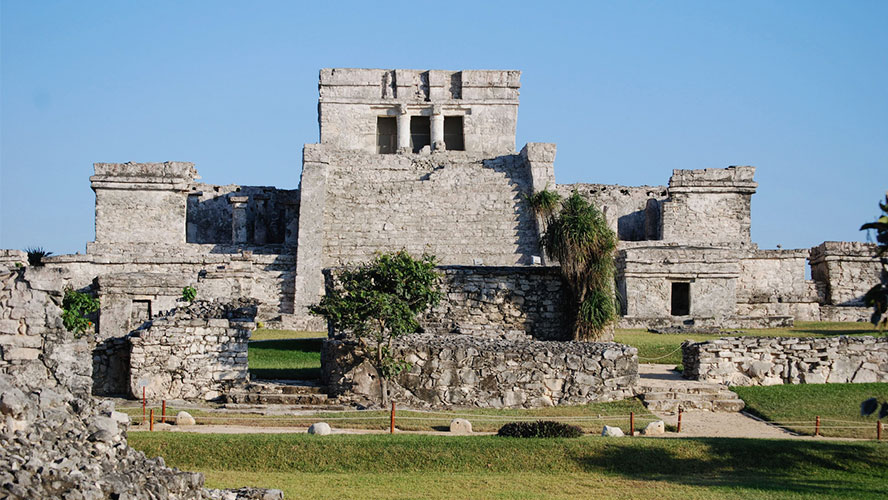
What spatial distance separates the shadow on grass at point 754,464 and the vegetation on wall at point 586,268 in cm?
677

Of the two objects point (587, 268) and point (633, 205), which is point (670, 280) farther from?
point (633, 205)

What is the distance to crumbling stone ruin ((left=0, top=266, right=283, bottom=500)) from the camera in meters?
6.86

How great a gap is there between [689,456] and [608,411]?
3137 mm

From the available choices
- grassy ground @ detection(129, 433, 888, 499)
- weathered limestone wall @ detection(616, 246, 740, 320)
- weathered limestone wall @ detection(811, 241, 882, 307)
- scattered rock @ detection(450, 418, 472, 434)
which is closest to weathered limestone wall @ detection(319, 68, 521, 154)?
weathered limestone wall @ detection(616, 246, 740, 320)

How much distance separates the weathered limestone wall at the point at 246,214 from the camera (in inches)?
1297

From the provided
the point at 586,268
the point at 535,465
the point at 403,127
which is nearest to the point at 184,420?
the point at 535,465

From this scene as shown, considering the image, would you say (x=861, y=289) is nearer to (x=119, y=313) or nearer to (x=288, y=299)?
(x=288, y=299)

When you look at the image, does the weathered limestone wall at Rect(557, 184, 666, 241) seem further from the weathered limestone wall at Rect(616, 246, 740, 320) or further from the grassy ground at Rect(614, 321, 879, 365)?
the grassy ground at Rect(614, 321, 879, 365)

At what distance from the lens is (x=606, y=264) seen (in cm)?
1928

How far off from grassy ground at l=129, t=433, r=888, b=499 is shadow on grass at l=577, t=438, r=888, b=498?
11mm

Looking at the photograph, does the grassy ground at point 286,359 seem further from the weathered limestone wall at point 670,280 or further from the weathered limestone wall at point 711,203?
the weathered limestone wall at point 711,203

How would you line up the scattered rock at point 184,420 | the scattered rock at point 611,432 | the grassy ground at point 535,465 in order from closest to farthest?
the grassy ground at point 535,465 < the scattered rock at point 611,432 < the scattered rock at point 184,420

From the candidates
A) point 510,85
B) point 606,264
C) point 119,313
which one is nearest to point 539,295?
point 606,264

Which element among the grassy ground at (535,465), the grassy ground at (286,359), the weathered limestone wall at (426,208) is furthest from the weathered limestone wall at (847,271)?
the grassy ground at (535,465)
